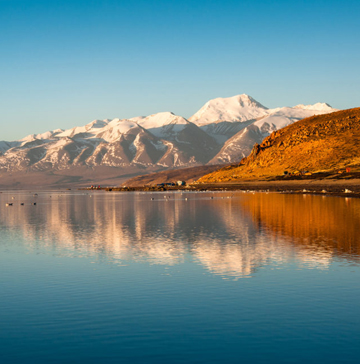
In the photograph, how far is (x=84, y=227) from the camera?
65938 millimetres

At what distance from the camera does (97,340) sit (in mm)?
18734

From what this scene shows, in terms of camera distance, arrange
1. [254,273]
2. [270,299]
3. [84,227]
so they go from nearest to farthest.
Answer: [270,299] < [254,273] < [84,227]

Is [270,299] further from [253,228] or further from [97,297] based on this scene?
[253,228]

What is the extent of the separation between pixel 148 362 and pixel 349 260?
73.7ft

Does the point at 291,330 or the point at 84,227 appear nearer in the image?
the point at 291,330

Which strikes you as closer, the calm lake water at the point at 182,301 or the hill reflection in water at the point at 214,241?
the calm lake water at the point at 182,301

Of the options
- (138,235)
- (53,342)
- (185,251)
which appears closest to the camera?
(53,342)

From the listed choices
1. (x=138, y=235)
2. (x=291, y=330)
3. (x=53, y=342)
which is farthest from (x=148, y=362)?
(x=138, y=235)

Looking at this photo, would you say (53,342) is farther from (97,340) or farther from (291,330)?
(291,330)

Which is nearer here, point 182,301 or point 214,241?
point 182,301

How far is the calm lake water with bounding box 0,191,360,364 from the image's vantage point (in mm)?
17688

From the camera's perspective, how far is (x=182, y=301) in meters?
24.2

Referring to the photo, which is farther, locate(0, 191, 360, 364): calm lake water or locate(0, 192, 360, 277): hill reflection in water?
locate(0, 192, 360, 277): hill reflection in water

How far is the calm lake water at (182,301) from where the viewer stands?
17.7 m
